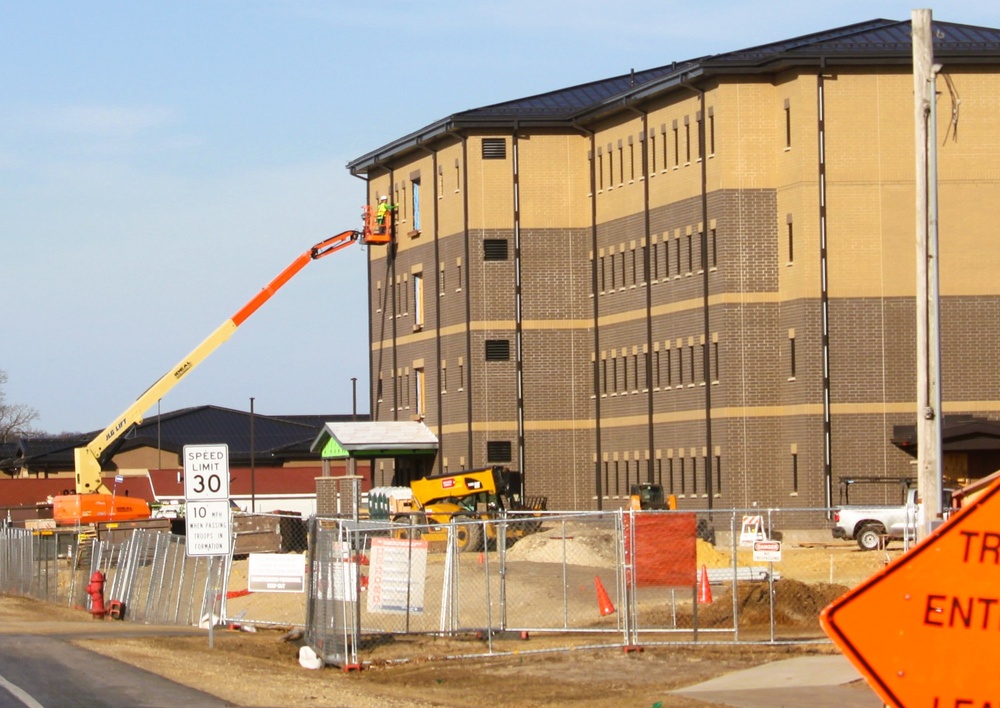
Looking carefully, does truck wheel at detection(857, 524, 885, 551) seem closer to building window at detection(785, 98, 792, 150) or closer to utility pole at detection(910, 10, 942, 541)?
building window at detection(785, 98, 792, 150)

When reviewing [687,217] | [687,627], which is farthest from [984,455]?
[687,627]

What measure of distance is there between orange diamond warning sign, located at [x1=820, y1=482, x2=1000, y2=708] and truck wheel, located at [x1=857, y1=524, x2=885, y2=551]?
37331mm

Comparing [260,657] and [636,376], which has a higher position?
[636,376]

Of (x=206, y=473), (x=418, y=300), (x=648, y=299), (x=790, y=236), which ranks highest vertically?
(x=790, y=236)

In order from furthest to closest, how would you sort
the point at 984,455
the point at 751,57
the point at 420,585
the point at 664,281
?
the point at 664,281, the point at 751,57, the point at 984,455, the point at 420,585

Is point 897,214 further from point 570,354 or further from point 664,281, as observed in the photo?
point 570,354

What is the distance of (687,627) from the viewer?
25.1 m

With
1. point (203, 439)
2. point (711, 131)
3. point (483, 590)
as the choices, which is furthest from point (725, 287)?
point (203, 439)

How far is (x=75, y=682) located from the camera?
1873 centimetres

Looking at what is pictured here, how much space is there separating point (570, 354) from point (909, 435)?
15.5 metres

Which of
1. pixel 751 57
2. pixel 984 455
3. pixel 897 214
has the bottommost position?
pixel 984 455

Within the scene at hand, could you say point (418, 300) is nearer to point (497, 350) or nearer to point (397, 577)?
point (497, 350)

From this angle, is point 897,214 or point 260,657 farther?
point 897,214

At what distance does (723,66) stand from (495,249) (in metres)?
12.9
